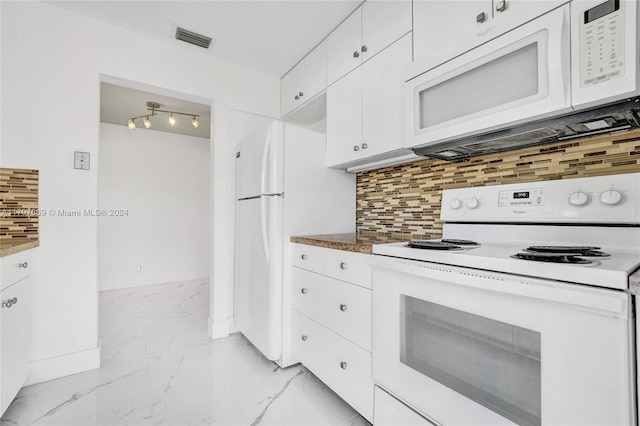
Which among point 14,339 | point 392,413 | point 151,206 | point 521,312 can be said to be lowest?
point 392,413

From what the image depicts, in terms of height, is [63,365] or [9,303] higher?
[9,303]

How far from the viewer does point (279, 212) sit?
78.7 inches

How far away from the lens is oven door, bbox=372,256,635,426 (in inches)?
26.9

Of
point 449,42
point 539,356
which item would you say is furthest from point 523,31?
point 539,356

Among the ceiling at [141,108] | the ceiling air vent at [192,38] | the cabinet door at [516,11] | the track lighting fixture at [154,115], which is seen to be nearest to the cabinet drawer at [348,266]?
the cabinet door at [516,11]

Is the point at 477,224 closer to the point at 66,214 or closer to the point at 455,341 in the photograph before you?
the point at 455,341

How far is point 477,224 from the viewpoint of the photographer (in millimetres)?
1463

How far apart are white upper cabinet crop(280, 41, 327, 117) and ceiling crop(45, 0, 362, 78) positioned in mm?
100

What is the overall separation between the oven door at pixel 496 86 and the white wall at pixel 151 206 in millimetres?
4401

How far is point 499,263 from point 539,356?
0.85 ft

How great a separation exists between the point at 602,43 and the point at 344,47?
4.98ft

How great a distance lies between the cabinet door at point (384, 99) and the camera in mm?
1634

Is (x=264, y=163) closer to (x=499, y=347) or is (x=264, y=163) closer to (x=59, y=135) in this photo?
(x=59, y=135)

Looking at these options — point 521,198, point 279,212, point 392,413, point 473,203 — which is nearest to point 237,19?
point 279,212
